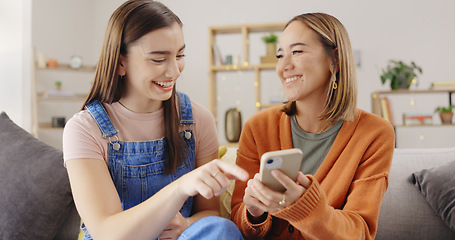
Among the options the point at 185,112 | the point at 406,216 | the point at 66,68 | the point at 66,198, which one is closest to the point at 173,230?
the point at 185,112

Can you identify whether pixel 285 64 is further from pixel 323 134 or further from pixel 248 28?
pixel 248 28

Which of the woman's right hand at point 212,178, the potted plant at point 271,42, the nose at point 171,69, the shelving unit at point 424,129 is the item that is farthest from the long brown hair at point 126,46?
the shelving unit at point 424,129

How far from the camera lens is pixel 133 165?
126 centimetres

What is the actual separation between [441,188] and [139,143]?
1034 millimetres

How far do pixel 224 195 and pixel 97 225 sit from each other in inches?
24.4

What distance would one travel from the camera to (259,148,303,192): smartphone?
0.83m

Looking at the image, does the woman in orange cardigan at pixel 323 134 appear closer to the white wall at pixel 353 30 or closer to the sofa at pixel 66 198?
the sofa at pixel 66 198

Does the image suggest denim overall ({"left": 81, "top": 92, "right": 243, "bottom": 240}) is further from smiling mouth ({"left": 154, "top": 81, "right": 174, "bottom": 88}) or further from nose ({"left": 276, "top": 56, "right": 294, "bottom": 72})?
nose ({"left": 276, "top": 56, "right": 294, "bottom": 72})

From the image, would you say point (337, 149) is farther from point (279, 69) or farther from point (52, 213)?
point (52, 213)

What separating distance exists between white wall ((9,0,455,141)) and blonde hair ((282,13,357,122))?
4.03 meters

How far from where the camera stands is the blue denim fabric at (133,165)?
4.07 feet

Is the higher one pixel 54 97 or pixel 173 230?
pixel 54 97

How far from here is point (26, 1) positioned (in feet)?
16.2

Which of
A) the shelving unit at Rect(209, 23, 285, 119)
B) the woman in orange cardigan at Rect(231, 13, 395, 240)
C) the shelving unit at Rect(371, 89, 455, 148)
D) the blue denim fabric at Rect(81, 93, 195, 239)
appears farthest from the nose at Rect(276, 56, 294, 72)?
the shelving unit at Rect(371, 89, 455, 148)
